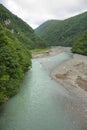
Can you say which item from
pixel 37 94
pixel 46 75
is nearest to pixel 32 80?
pixel 46 75

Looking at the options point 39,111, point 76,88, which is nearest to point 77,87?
point 76,88

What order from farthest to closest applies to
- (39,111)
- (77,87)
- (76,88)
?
1. (77,87)
2. (76,88)
3. (39,111)

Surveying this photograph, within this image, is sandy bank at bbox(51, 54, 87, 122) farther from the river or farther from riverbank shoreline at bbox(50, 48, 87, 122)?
the river

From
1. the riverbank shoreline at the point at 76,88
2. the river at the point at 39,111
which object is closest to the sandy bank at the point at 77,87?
the riverbank shoreline at the point at 76,88

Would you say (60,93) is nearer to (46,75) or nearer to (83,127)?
(83,127)

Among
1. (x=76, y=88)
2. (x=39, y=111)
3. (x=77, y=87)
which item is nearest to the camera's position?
(x=39, y=111)

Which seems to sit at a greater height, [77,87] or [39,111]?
[39,111]

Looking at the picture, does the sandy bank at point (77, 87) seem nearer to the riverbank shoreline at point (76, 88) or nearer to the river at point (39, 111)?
the riverbank shoreline at point (76, 88)

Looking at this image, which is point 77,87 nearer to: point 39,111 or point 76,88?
point 76,88

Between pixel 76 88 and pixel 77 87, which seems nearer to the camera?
pixel 76 88
